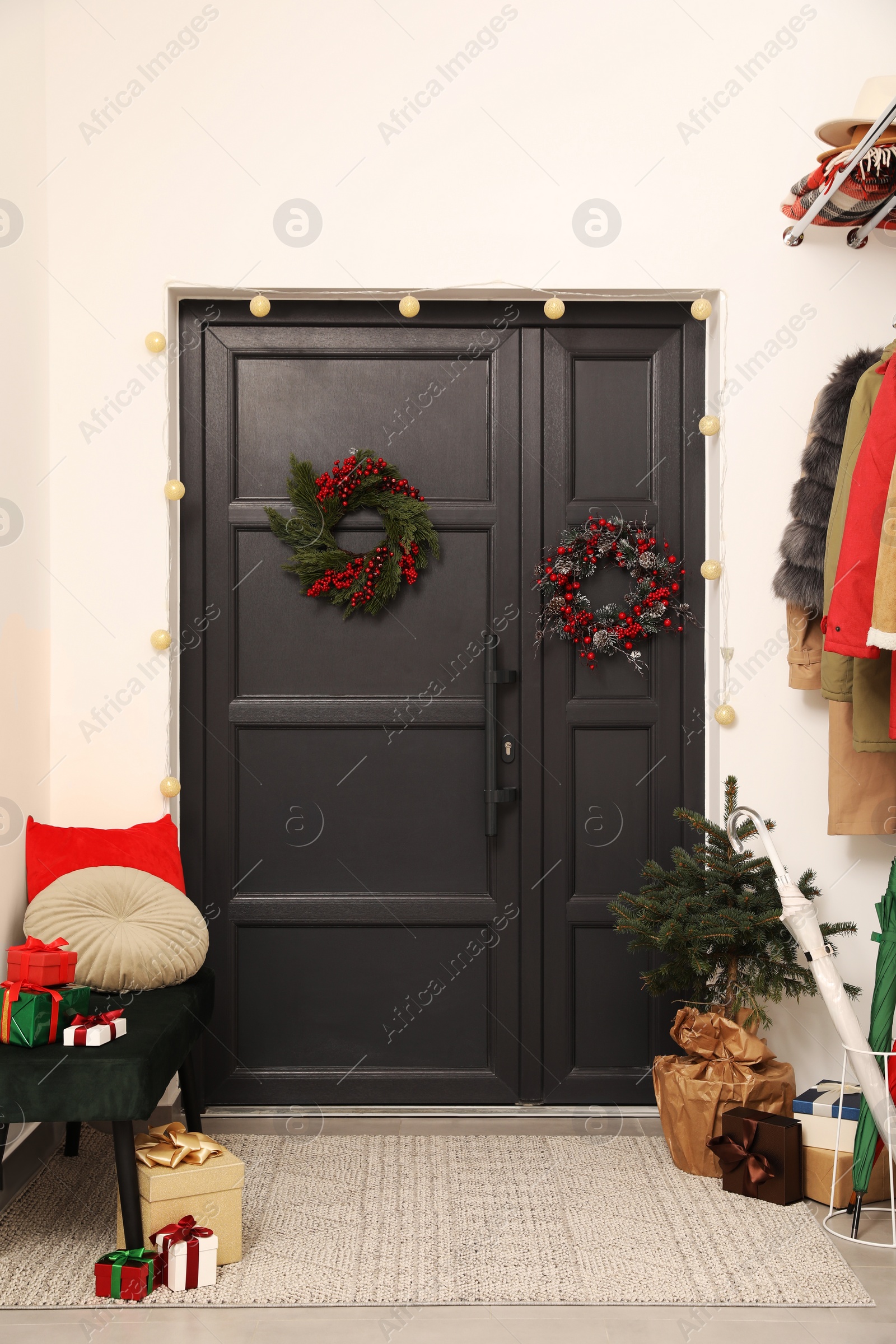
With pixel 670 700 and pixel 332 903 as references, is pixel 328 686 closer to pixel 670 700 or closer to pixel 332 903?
pixel 332 903

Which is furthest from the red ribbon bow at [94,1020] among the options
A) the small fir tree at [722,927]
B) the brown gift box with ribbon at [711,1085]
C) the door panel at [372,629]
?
the brown gift box with ribbon at [711,1085]

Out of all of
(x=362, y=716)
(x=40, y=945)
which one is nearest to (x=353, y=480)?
(x=362, y=716)

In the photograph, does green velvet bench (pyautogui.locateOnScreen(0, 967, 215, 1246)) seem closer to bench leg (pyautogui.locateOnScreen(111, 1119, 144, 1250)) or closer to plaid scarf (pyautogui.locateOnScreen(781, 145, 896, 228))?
bench leg (pyautogui.locateOnScreen(111, 1119, 144, 1250))

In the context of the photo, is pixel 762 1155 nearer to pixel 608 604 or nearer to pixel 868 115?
pixel 608 604

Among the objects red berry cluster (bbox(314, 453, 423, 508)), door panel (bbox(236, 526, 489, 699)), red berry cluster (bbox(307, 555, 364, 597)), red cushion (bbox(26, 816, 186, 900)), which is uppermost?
red berry cluster (bbox(314, 453, 423, 508))

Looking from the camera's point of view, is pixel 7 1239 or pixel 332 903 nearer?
pixel 7 1239

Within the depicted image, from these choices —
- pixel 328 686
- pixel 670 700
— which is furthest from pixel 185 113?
pixel 670 700

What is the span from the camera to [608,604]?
287 centimetres

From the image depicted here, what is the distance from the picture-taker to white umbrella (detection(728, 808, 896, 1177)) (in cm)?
218

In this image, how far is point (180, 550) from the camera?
9.36 feet

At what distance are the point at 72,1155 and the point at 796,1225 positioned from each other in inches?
68.8

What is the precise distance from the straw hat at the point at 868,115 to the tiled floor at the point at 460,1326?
2552mm

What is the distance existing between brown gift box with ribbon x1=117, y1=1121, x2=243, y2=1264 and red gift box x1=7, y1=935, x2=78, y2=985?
1.22 feet

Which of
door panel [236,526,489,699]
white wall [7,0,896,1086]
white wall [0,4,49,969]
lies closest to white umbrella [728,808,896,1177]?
white wall [7,0,896,1086]
